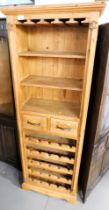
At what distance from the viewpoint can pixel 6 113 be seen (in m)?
1.85

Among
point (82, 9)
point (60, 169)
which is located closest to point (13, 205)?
point (60, 169)

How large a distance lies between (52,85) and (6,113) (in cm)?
77

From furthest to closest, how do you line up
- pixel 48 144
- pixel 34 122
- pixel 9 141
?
pixel 9 141 → pixel 48 144 → pixel 34 122

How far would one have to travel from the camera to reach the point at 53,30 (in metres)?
1.41

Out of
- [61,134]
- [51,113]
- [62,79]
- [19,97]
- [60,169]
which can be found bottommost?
[60,169]

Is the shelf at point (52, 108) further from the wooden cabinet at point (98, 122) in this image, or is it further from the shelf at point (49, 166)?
the shelf at point (49, 166)

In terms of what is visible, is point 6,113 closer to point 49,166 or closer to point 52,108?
point 52,108

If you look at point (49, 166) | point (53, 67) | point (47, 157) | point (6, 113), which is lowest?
point (49, 166)

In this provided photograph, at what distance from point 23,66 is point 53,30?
1.34ft

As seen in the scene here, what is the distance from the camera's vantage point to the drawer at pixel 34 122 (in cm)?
148

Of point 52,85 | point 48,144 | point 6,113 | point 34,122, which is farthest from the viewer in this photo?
point 6,113

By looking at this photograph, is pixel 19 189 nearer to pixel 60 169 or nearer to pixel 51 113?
pixel 60 169

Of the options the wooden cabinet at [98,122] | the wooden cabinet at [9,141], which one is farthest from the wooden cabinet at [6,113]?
the wooden cabinet at [98,122]

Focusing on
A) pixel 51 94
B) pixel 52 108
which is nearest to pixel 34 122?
pixel 52 108
